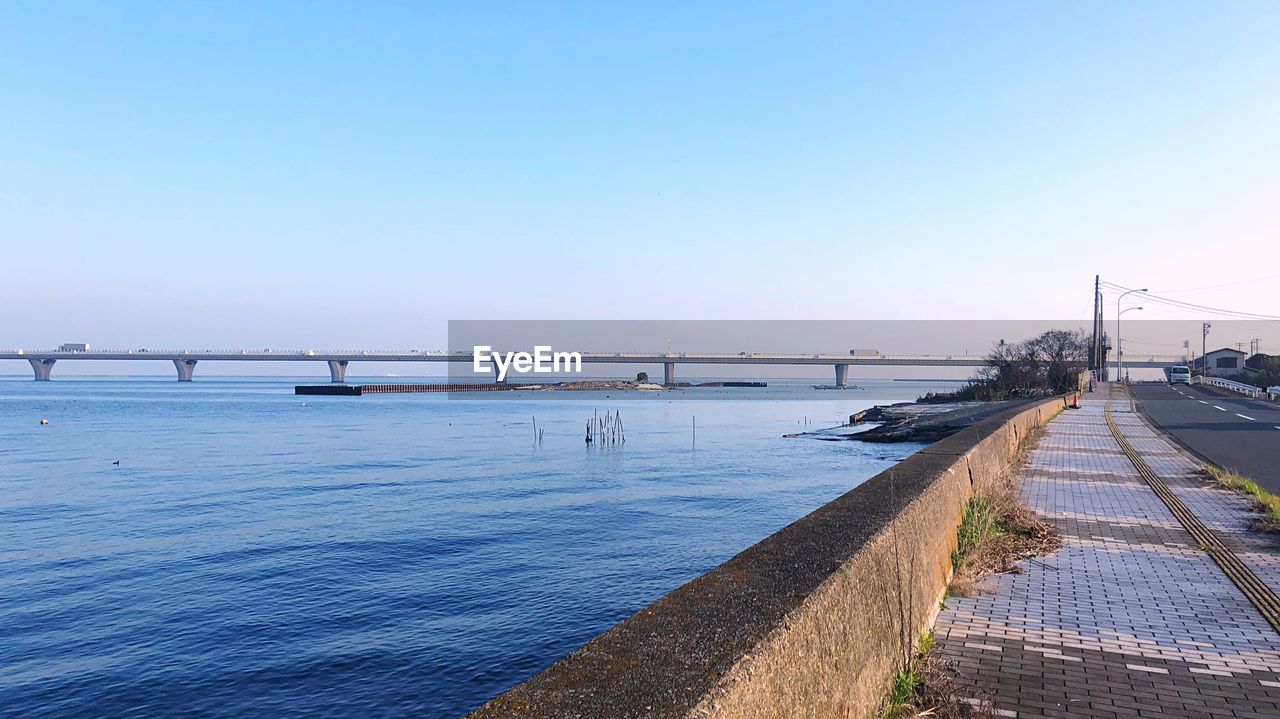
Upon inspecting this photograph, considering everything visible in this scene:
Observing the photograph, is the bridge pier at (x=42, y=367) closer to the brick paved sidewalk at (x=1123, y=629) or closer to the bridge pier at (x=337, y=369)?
the bridge pier at (x=337, y=369)

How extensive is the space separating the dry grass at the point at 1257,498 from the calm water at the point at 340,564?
7770mm

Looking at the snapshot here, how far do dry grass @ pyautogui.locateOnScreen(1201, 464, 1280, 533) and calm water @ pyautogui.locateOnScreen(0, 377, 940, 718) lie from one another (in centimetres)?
777

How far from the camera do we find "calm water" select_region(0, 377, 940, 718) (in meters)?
9.55

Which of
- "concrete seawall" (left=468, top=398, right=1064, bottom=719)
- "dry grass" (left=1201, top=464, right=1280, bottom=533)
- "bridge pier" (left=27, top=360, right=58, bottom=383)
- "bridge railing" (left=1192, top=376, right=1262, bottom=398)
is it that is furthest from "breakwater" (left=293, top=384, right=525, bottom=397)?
"concrete seawall" (left=468, top=398, right=1064, bottom=719)

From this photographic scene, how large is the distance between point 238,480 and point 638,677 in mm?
28436

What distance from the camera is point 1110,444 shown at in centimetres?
2033

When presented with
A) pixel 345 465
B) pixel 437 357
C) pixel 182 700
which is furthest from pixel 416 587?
pixel 437 357

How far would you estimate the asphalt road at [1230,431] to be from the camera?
16.7m

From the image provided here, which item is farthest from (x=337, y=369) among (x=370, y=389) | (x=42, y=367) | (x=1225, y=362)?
(x=1225, y=362)

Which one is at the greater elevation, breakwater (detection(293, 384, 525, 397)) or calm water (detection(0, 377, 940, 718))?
calm water (detection(0, 377, 940, 718))

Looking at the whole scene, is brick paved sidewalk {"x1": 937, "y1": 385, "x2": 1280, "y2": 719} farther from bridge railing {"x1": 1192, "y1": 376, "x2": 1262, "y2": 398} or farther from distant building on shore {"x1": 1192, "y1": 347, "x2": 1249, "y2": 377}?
distant building on shore {"x1": 1192, "y1": 347, "x2": 1249, "y2": 377}

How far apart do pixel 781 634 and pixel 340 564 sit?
13627 mm

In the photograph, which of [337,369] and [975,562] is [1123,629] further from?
[337,369]

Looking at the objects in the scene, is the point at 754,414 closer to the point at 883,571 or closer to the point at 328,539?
the point at 328,539
